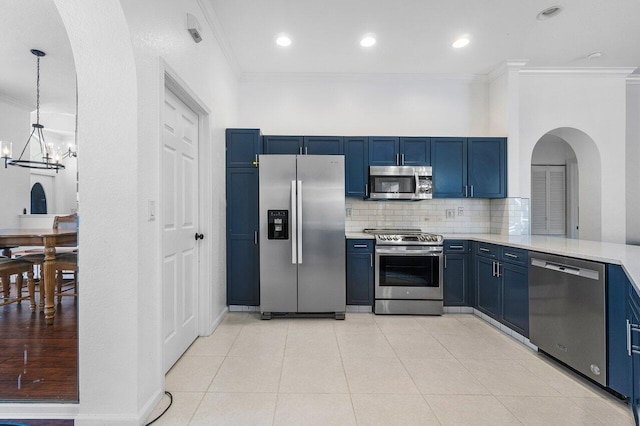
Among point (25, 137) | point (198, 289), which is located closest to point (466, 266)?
point (198, 289)

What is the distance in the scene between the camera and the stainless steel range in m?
3.64

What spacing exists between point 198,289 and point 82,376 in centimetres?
128

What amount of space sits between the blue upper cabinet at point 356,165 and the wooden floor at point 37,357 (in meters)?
3.17

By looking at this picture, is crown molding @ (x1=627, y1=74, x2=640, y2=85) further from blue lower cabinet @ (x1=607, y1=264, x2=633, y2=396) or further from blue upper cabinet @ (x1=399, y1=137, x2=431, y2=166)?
blue lower cabinet @ (x1=607, y1=264, x2=633, y2=396)

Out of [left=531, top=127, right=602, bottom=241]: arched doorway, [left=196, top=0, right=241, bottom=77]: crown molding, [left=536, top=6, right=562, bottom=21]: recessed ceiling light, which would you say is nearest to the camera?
[left=196, top=0, right=241, bottom=77]: crown molding

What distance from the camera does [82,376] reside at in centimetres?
168

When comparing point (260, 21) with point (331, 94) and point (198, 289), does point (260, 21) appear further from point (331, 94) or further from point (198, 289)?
point (198, 289)

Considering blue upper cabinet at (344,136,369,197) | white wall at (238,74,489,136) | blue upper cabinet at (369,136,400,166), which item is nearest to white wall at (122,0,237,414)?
white wall at (238,74,489,136)

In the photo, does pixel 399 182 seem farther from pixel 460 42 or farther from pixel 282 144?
pixel 460 42

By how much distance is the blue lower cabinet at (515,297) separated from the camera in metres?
2.82

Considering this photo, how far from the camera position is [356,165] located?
3.96m

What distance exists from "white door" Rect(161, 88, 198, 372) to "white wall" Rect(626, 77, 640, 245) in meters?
5.56

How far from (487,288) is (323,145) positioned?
257 cm

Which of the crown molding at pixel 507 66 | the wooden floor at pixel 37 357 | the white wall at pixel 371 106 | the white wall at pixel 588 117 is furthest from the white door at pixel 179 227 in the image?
the white wall at pixel 588 117
